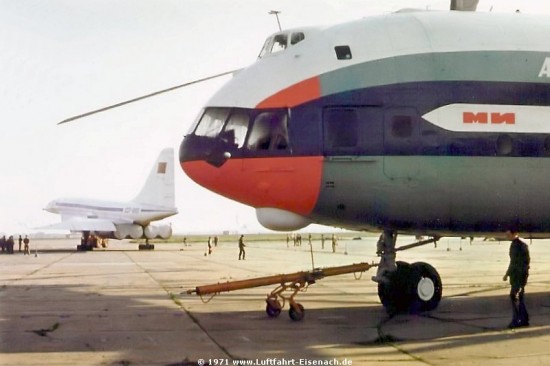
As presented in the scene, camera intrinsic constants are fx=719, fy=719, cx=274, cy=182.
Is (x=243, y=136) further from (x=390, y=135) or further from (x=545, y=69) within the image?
(x=545, y=69)

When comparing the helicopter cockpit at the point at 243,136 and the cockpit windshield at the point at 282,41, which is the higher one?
the cockpit windshield at the point at 282,41

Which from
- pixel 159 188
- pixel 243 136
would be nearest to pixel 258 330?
pixel 243 136

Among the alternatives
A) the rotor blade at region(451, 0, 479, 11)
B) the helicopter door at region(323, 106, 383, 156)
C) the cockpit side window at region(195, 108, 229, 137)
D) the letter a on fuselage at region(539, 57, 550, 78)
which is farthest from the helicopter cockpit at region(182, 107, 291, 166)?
the rotor blade at region(451, 0, 479, 11)

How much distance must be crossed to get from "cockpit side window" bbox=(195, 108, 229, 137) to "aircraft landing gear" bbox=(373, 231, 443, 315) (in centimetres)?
417

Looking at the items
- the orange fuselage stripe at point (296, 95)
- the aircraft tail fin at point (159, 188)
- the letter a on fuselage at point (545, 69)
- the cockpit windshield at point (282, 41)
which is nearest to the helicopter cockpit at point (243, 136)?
the orange fuselage stripe at point (296, 95)

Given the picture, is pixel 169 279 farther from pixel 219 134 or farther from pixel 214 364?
pixel 214 364

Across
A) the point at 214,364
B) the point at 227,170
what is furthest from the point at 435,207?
the point at 214,364

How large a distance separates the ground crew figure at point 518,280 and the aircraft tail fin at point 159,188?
2407 inches

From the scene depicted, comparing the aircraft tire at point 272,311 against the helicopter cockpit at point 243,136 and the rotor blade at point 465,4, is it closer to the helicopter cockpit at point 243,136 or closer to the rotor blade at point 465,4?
the helicopter cockpit at point 243,136

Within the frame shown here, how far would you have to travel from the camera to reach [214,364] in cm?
962

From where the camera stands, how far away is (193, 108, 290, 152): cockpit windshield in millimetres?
13633

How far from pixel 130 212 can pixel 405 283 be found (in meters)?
59.2

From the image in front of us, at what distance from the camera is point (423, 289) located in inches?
600

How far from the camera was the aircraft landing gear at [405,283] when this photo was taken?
15234 mm
